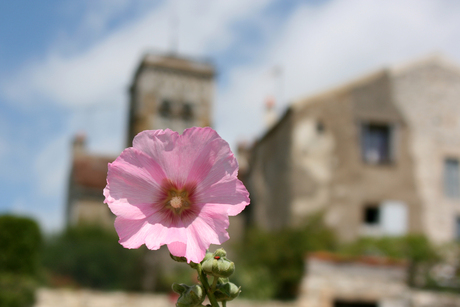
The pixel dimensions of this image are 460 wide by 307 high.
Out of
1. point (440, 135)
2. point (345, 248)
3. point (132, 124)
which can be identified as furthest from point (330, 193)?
point (132, 124)

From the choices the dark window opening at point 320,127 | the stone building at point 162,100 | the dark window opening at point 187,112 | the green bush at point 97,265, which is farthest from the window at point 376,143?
the dark window opening at point 187,112

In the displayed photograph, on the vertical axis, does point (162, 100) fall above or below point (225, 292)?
above

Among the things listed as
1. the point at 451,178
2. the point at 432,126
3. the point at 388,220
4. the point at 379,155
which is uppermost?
the point at 432,126

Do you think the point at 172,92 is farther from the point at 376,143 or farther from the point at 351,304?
the point at 351,304

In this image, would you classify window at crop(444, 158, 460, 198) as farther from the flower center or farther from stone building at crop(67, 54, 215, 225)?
the flower center

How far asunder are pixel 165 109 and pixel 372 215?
9878 mm

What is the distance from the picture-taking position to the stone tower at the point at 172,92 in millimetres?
20656

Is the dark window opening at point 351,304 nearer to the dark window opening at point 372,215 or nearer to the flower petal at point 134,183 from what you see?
the dark window opening at point 372,215

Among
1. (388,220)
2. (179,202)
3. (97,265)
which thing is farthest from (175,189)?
(97,265)

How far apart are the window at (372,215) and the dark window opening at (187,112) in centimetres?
935

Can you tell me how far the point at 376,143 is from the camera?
14.7m

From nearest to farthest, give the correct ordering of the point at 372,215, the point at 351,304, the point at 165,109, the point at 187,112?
the point at 351,304
the point at 372,215
the point at 165,109
the point at 187,112

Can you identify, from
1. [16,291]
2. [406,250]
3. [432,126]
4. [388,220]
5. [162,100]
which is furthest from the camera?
[162,100]

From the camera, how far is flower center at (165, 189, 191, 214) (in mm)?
840
